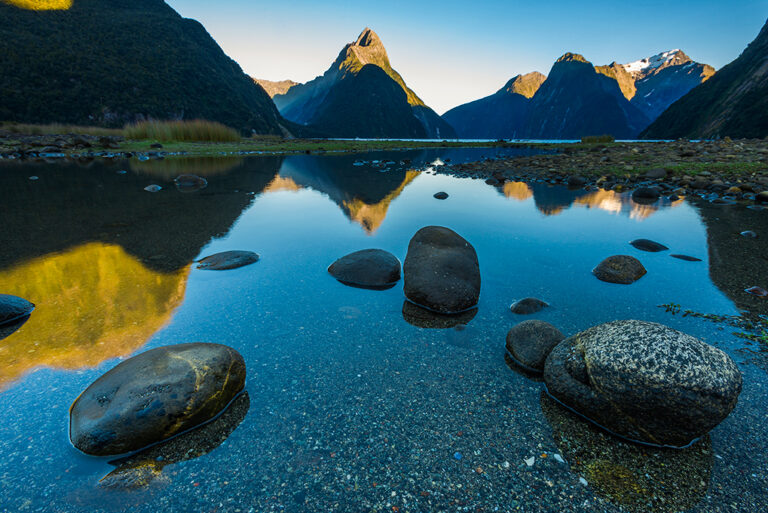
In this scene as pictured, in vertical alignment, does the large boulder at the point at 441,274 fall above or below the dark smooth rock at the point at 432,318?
above

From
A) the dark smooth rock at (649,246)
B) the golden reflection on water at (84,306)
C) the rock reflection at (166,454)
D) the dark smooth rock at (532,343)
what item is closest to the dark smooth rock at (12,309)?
the golden reflection on water at (84,306)

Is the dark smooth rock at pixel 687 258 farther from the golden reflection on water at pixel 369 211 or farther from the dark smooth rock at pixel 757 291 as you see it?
the golden reflection on water at pixel 369 211

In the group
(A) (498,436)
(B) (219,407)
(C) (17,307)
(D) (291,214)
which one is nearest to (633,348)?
(A) (498,436)

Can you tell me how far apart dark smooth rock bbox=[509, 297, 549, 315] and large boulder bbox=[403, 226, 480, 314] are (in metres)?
0.81

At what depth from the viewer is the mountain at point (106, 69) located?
6981 centimetres

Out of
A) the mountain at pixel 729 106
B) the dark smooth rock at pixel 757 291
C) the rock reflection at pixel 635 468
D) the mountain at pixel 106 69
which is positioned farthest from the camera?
the mountain at pixel 729 106

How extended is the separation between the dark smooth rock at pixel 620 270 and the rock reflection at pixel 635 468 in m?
4.94

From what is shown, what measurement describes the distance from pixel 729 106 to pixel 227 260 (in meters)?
141

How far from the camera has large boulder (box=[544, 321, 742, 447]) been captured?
334cm

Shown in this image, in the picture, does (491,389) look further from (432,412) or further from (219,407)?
(219,407)

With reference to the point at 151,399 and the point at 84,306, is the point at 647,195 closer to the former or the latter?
the point at 151,399

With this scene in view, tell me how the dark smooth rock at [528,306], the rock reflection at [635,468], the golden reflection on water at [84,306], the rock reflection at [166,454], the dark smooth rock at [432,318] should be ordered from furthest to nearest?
the dark smooth rock at [528,306], the dark smooth rock at [432,318], the golden reflection on water at [84,306], the rock reflection at [166,454], the rock reflection at [635,468]

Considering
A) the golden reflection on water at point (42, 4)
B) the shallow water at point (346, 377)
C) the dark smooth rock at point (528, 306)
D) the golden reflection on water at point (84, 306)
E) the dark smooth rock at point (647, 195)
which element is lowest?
the golden reflection on water at point (84, 306)

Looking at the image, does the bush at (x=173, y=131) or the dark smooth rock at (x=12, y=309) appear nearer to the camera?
the dark smooth rock at (x=12, y=309)
